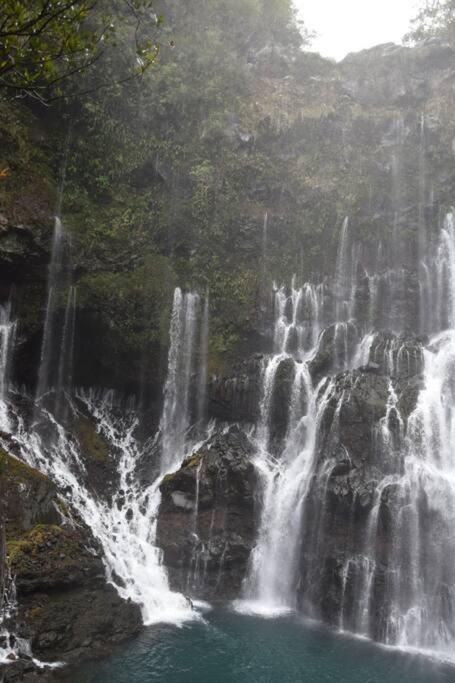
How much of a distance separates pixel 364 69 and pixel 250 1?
10.2 metres

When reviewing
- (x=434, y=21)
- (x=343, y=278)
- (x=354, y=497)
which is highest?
(x=434, y=21)

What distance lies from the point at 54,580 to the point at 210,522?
792cm

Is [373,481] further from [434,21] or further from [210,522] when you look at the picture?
[434,21]

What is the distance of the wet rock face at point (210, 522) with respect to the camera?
2139cm

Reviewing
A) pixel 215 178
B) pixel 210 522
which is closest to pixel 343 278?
pixel 215 178

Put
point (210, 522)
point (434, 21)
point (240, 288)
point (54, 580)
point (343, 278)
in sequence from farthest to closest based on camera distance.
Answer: point (434, 21) < point (343, 278) < point (240, 288) < point (210, 522) < point (54, 580)

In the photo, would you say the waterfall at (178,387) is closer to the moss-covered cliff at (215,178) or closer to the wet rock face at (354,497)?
the moss-covered cliff at (215,178)

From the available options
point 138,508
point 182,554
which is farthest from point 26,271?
point 182,554

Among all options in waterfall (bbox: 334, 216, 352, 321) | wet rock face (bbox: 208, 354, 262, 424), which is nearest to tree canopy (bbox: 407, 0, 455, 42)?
waterfall (bbox: 334, 216, 352, 321)

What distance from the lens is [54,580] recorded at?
52.0 ft

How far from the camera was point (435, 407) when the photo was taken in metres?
22.1

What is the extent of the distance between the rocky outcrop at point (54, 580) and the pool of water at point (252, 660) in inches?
33.8

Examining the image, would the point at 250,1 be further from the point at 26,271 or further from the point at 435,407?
the point at 435,407

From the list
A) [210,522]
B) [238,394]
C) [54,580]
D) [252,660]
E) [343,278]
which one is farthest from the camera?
[343,278]
